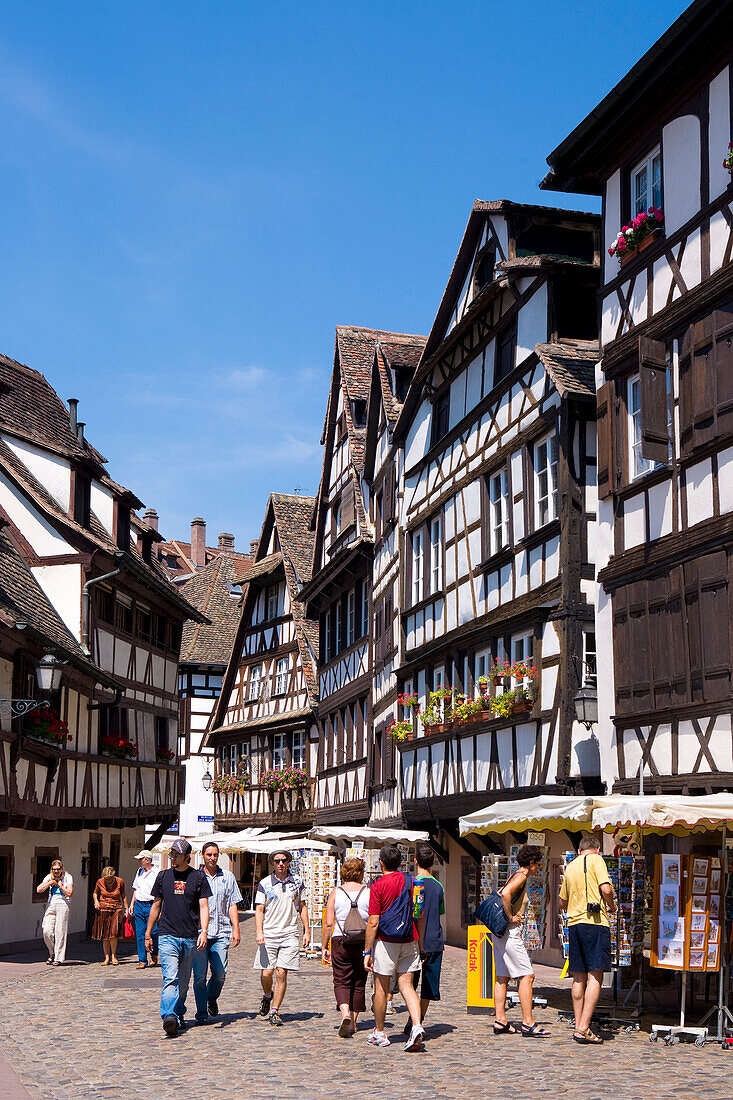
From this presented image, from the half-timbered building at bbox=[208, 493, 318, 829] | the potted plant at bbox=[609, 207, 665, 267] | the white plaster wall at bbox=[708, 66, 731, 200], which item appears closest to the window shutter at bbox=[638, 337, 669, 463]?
the potted plant at bbox=[609, 207, 665, 267]

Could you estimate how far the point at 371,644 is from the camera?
32.7 metres

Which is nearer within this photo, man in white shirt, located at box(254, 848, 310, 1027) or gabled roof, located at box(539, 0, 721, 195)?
man in white shirt, located at box(254, 848, 310, 1027)

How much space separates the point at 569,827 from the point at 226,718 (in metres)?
35.2

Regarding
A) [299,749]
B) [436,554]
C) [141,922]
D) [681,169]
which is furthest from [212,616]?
[681,169]

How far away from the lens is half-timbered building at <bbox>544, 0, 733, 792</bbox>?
1442 centimetres

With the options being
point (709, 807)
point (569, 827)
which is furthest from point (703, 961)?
point (569, 827)

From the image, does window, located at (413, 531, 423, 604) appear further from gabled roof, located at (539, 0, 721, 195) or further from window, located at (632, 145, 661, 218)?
window, located at (632, 145, 661, 218)

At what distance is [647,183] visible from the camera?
16844mm

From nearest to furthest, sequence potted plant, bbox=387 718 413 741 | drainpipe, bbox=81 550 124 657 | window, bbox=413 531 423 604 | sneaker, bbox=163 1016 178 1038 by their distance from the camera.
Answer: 1. sneaker, bbox=163 1016 178 1038
2. potted plant, bbox=387 718 413 741
3. window, bbox=413 531 423 604
4. drainpipe, bbox=81 550 124 657

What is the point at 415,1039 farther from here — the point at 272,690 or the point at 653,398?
the point at 272,690

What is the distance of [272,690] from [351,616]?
9792 millimetres

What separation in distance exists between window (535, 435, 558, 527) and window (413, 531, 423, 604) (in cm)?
653

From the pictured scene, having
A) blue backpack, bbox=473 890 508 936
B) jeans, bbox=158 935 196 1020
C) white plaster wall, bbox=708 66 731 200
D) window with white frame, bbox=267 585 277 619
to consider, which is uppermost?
white plaster wall, bbox=708 66 731 200

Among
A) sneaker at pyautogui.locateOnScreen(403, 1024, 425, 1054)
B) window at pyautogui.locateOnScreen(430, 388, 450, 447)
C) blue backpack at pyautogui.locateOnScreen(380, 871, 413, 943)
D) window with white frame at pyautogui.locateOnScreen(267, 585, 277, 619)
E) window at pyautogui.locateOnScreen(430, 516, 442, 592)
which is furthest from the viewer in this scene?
window with white frame at pyautogui.locateOnScreen(267, 585, 277, 619)
